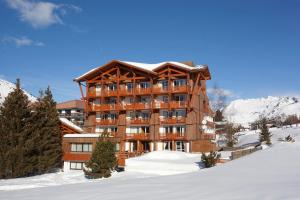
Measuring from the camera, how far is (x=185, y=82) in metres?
46.4

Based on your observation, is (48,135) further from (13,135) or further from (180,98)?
(180,98)

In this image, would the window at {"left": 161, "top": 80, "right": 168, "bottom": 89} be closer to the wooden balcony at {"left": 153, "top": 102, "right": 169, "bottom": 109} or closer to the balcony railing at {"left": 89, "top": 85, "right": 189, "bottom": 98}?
the balcony railing at {"left": 89, "top": 85, "right": 189, "bottom": 98}

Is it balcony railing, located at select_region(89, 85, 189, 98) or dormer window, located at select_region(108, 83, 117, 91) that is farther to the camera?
dormer window, located at select_region(108, 83, 117, 91)

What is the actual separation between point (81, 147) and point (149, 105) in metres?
12.6

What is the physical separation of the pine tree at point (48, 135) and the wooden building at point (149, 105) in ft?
31.6

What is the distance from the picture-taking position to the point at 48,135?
35562mm

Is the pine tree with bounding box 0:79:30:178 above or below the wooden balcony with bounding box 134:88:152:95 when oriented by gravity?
below

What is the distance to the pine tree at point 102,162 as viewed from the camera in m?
27.7

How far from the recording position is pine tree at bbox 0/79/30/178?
30953mm

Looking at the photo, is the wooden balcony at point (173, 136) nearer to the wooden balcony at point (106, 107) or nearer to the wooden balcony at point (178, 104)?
the wooden balcony at point (178, 104)

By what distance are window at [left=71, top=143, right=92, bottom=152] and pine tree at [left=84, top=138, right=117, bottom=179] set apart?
384 inches

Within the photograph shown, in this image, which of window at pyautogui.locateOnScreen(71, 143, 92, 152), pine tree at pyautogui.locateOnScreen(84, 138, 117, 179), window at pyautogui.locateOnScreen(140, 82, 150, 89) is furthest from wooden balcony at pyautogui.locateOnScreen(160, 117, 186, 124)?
pine tree at pyautogui.locateOnScreen(84, 138, 117, 179)

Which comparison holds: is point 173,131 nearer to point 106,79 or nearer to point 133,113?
point 133,113

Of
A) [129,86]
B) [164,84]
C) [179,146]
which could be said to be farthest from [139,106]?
[179,146]
